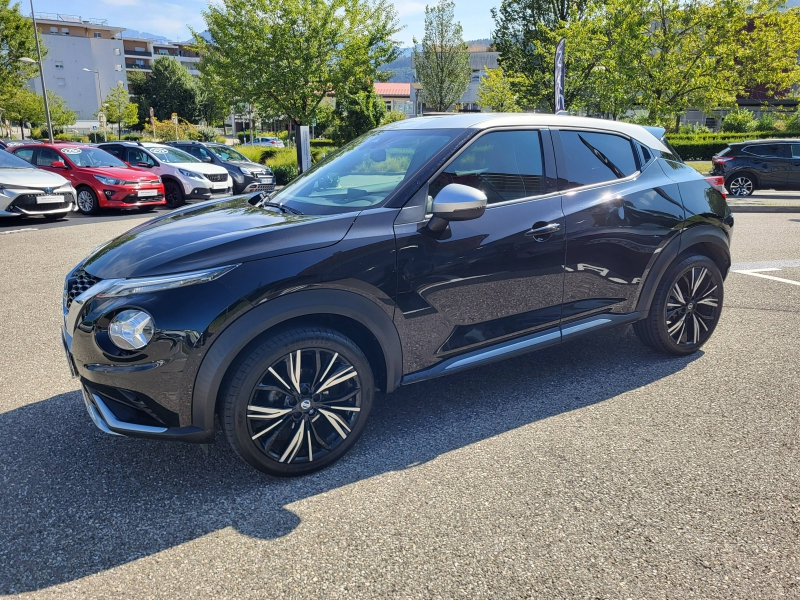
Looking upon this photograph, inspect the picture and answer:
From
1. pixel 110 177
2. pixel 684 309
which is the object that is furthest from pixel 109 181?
pixel 684 309

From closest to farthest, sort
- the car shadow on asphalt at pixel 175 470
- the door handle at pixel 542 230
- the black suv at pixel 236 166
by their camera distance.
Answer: the car shadow on asphalt at pixel 175 470
the door handle at pixel 542 230
the black suv at pixel 236 166

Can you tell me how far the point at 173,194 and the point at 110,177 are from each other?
6.10 feet

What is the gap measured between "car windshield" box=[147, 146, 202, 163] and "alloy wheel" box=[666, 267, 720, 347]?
13.9 meters

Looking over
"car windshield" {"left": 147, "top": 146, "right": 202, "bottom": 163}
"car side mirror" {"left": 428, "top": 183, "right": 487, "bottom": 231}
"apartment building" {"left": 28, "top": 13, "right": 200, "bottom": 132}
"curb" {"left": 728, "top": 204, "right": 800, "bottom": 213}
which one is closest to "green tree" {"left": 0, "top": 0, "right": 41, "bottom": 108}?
"car windshield" {"left": 147, "top": 146, "right": 202, "bottom": 163}

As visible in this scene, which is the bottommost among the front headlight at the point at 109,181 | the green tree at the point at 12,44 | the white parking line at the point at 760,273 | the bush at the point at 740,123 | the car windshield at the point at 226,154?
the white parking line at the point at 760,273

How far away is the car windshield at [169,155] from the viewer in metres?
15.5

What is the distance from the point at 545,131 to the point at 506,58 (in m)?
41.3

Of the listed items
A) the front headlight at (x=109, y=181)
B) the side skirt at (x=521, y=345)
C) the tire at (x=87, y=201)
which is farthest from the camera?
the tire at (x=87, y=201)

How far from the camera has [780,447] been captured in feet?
10.6

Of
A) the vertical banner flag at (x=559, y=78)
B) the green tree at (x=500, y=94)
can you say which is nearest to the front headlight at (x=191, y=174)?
the vertical banner flag at (x=559, y=78)

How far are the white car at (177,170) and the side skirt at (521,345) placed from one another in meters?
13.0

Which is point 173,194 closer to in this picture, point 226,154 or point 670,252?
point 226,154

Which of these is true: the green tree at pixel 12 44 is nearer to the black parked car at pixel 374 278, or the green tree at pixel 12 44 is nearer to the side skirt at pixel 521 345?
the black parked car at pixel 374 278

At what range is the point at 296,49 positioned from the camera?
2600 centimetres
